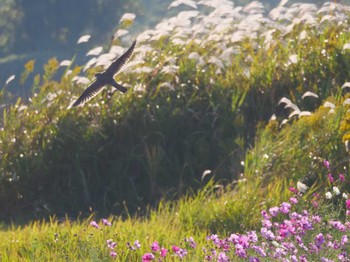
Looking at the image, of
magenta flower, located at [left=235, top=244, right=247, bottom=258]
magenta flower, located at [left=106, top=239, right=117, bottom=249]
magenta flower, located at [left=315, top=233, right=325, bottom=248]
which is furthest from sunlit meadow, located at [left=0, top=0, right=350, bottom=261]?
magenta flower, located at [left=235, top=244, right=247, bottom=258]

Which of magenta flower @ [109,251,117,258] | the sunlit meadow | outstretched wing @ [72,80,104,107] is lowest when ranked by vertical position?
the sunlit meadow

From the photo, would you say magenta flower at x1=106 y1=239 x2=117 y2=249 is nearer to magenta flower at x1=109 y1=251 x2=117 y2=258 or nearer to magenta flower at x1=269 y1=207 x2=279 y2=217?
magenta flower at x1=109 y1=251 x2=117 y2=258

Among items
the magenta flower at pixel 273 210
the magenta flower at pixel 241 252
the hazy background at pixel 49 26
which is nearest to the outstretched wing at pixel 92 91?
the magenta flower at pixel 273 210

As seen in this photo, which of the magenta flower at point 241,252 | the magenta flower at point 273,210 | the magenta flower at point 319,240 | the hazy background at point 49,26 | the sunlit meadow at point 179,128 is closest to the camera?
the magenta flower at point 241,252

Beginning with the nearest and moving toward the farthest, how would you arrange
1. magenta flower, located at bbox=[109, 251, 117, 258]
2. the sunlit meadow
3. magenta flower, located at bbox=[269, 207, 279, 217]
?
1. magenta flower, located at bbox=[109, 251, 117, 258]
2. magenta flower, located at bbox=[269, 207, 279, 217]
3. the sunlit meadow

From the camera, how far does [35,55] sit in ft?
153

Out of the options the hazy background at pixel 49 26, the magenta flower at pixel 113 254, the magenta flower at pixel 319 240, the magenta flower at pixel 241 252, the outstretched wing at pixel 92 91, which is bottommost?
the hazy background at pixel 49 26

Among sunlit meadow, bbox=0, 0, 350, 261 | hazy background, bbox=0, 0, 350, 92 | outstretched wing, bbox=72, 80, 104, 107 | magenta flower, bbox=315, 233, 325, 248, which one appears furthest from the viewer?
hazy background, bbox=0, 0, 350, 92

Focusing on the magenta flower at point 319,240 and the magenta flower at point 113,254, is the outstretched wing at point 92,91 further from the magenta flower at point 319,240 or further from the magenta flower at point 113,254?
the magenta flower at point 319,240

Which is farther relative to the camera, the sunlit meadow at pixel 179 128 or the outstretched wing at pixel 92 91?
the sunlit meadow at pixel 179 128

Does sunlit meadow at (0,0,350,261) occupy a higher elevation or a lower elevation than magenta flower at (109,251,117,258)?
lower

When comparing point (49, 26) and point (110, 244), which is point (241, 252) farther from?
point (49, 26)

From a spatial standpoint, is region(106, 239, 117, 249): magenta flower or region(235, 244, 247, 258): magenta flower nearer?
region(235, 244, 247, 258): magenta flower

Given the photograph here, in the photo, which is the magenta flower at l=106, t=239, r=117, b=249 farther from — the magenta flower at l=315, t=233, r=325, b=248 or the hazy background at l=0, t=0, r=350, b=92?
the hazy background at l=0, t=0, r=350, b=92
